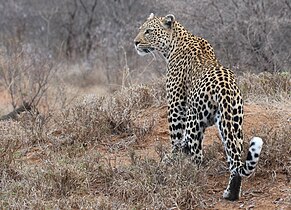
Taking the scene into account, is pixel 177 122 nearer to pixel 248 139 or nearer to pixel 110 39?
pixel 248 139

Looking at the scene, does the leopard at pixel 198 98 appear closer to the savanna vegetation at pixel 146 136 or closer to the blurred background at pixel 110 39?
the savanna vegetation at pixel 146 136

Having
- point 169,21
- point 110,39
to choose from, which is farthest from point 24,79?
point 110,39

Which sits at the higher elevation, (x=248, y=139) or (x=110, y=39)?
(x=248, y=139)

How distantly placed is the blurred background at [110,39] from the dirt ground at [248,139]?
134cm

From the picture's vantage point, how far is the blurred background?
38.1 feet

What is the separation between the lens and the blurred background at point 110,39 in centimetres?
1160

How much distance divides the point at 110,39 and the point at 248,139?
39.9 ft

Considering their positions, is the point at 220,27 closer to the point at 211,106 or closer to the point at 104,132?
the point at 104,132

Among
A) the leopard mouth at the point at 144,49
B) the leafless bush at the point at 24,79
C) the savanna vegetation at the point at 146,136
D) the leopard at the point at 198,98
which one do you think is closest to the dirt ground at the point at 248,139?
the savanna vegetation at the point at 146,136

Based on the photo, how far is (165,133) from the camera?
812 cm

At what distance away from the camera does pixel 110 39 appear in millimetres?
18484

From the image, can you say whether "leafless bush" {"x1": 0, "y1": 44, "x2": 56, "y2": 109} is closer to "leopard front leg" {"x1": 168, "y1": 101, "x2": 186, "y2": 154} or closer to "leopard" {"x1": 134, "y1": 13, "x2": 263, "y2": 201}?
"leopard" {"x1": 134, "y1": 13, "x2": 263, "y2": 201}

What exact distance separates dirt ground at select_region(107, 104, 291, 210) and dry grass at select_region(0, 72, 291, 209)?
55 millimetres

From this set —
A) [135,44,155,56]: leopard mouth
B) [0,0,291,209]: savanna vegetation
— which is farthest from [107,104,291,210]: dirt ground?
[135,44,155,56]: leopard mouth
